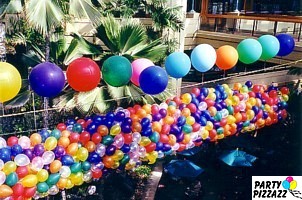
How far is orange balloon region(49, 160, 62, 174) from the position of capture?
6270mm

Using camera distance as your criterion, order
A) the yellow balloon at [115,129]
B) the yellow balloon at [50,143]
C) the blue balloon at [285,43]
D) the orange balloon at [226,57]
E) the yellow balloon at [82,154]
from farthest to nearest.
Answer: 1. the blue balloon at [285,43]
2. the orange balloon at [226,57]
3. the yellow balloon at [115,129]
4. the yellow balloon at [82,154]
5. the yellow balloon at [50,143]

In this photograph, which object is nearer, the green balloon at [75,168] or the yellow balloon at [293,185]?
the green balloon at [75,168]

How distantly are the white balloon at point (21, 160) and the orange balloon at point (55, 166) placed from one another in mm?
417

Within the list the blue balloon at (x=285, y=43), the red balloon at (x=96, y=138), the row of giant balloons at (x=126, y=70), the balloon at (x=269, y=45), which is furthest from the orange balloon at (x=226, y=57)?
the red balloon at (x=96, y=138)

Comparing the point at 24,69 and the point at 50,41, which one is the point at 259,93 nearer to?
the point at 50,41

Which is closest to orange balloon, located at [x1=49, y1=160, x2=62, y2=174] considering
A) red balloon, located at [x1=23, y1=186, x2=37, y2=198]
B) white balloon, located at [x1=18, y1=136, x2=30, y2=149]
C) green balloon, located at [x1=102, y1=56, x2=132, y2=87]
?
red balloon, located at [x1=23, y1=186, x2=37, y2=198]

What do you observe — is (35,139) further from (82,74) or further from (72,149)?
(82,74)

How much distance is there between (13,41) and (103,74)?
4.32m

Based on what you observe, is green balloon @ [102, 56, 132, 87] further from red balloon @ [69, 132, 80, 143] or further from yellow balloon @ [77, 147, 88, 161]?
yellow balloon @ [77, 147, 88, 161]

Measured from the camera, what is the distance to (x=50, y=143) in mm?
6305

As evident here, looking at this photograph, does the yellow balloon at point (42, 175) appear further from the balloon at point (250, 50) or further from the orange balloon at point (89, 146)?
the balloon at point (250, 50)

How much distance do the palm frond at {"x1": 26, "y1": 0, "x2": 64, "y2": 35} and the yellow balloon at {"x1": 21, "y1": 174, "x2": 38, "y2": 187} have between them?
3.29 meters

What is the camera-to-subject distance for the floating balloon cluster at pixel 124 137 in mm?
A: 6070

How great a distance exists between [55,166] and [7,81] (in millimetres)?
1612
